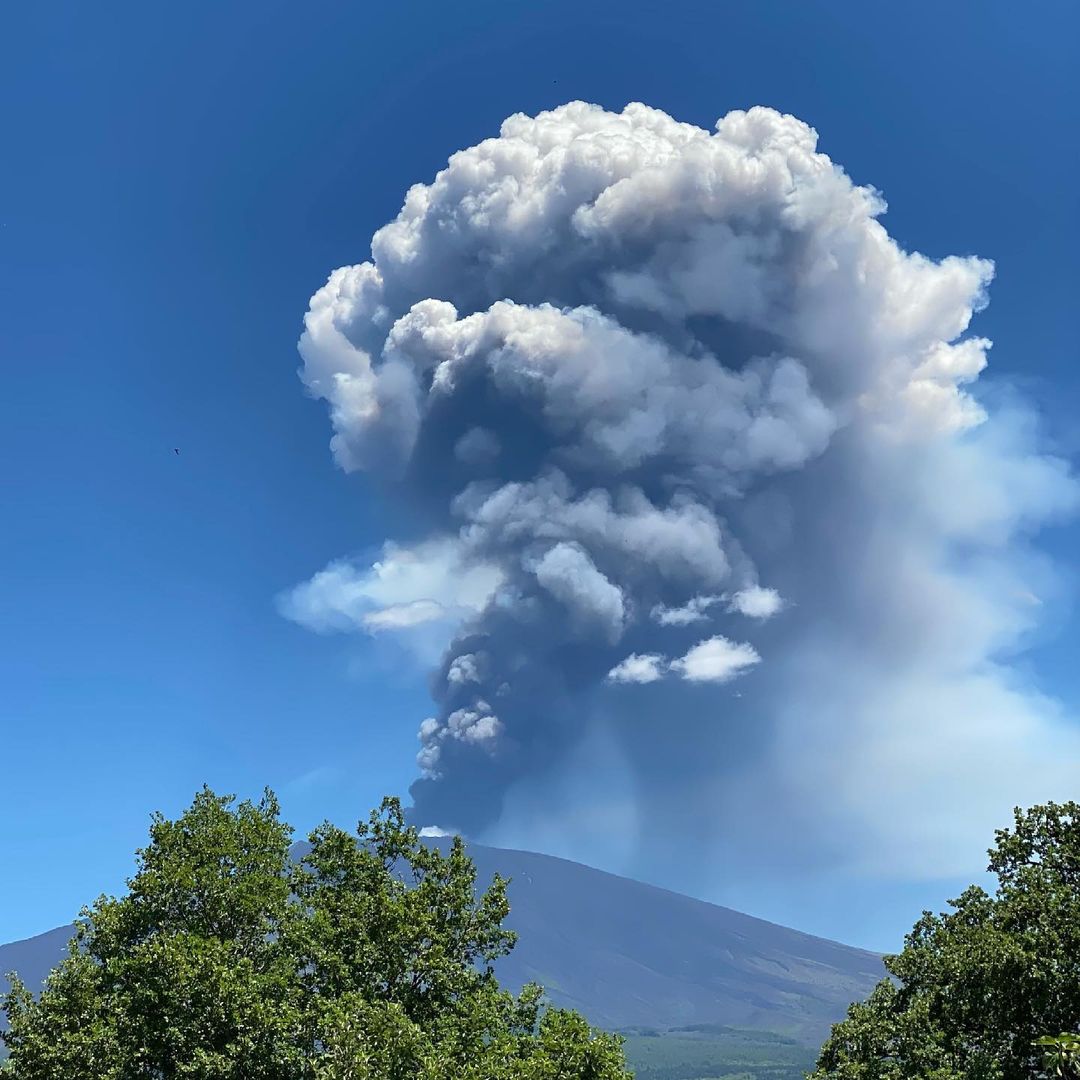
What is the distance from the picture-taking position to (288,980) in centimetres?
3647

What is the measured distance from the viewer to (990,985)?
31688 millimetres

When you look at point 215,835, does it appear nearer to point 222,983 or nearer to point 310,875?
point 310,875

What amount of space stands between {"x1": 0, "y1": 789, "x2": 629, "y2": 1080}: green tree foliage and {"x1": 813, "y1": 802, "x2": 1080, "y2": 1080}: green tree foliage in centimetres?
1059

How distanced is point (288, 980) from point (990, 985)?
2537 centimetres

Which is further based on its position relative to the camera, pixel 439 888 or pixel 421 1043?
pixel 439 888

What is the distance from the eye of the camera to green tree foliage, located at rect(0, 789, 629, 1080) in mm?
31406

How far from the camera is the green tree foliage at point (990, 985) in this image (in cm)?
3081

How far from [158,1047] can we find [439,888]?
39.1 feet

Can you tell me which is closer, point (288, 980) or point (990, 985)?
point (990, 985)

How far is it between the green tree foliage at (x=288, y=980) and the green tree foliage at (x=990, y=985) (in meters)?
10.6

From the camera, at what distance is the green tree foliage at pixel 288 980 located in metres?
31.4

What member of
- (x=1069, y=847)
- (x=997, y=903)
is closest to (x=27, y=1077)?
(x=997, y=903)

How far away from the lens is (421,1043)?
3178 cm

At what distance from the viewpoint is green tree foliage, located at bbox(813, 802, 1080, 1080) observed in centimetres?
3081
